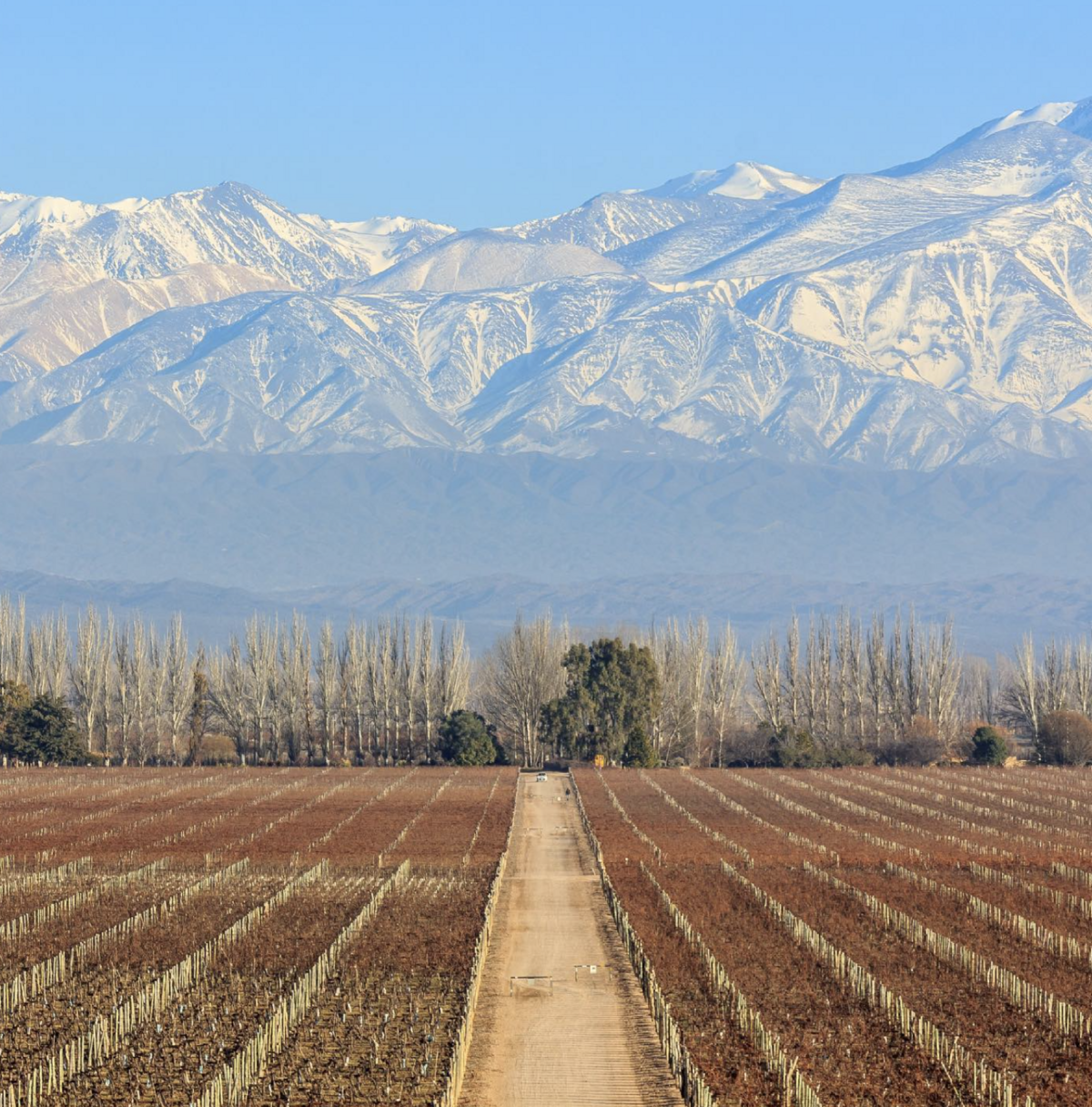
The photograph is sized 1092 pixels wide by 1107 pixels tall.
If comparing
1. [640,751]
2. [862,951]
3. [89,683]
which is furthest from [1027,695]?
[862,951]

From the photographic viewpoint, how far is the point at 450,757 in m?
114

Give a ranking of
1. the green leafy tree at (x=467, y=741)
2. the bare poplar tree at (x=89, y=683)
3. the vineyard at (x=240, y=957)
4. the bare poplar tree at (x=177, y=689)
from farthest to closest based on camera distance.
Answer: the bare poplar tree at (x=177, y=689) → the bare poplar tree at (x=89, y=683) → the green leafy tree at (x=467, y=741) → the vineyard at (x=240, y=957)

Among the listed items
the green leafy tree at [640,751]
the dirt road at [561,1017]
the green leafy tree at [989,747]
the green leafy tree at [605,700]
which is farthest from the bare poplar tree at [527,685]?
the dirt road at [561,1017]

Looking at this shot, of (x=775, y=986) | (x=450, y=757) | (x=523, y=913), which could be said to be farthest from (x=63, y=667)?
(x=775, y=986)

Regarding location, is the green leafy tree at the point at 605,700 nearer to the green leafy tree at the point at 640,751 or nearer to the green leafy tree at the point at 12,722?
the green leafy tree at the point at 640,751

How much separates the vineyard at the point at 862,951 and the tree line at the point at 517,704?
146 feet

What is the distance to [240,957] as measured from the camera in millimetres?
33406

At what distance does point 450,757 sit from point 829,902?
244 feet

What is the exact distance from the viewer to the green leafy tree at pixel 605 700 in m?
112

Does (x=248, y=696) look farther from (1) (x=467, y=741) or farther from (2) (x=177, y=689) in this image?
(1) (x=467, y=741)

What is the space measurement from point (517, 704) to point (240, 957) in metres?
91.8

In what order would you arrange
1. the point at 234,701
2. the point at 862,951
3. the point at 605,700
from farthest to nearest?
1. the point at 234,701
2. the point at 605,700
3. the point at 862,951

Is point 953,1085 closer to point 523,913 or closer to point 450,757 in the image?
point 523,913

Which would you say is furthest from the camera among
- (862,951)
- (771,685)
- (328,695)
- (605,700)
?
(328,695)
